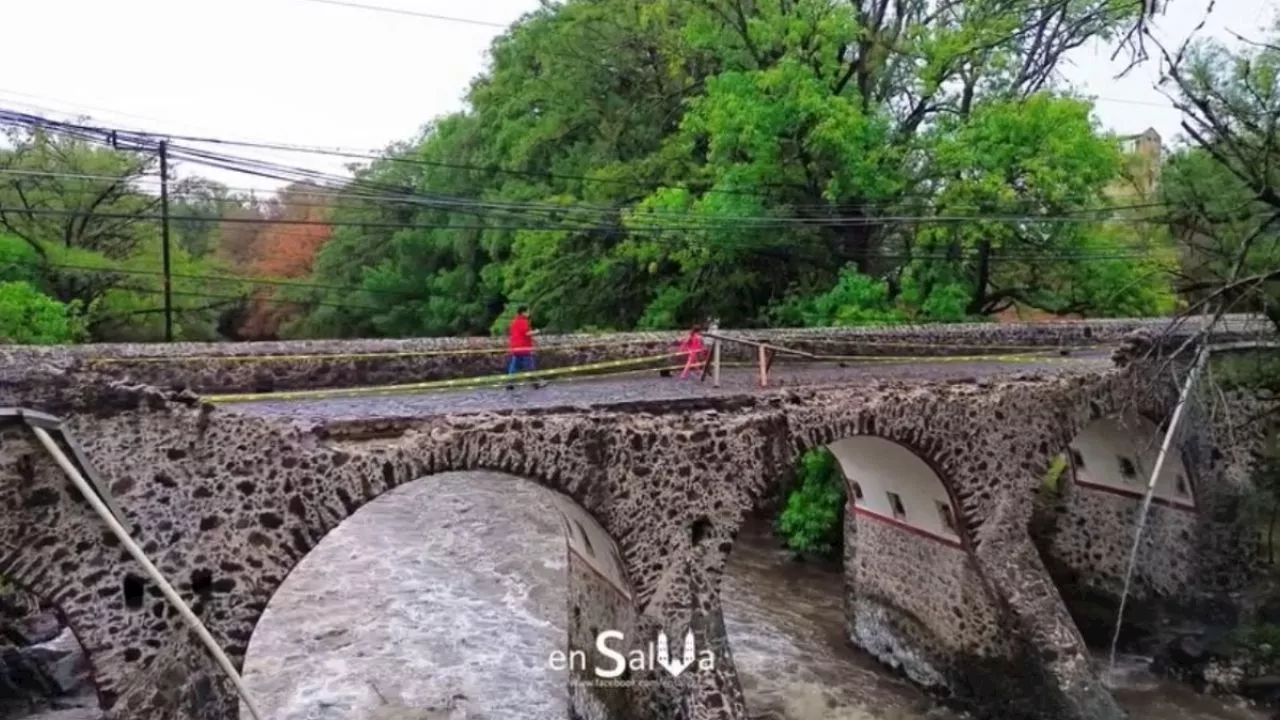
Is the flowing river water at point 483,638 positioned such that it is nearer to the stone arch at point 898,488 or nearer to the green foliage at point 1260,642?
the green foliage at point 1260,642

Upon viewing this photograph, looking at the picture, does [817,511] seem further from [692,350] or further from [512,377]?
[512,377]

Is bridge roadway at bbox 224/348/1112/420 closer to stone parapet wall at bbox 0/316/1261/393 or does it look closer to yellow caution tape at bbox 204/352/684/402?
yellow caution tape at bbox 204/352/684/402

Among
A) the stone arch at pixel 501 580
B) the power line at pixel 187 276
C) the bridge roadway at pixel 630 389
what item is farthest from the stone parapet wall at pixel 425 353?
Answer: the power line at pixel 187 276

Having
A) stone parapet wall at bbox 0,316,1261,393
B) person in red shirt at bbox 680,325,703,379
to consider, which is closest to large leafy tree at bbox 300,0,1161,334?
stone parapet wall at bbox 0,316,1261,393

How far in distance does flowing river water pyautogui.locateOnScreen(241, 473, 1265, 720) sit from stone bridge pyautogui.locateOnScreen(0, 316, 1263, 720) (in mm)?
818

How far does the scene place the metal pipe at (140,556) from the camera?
22.8 feet

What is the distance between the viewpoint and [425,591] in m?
14.4

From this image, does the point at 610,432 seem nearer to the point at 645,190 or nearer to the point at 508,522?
the point at 508,522

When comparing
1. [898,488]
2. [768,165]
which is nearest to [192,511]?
[898,488]

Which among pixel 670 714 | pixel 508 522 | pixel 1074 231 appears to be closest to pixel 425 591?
pixel 508 522

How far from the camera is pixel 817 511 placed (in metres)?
16.2

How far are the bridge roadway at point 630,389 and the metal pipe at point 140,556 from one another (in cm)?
184

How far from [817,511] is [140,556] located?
11.1 meters

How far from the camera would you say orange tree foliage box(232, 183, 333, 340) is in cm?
2980
